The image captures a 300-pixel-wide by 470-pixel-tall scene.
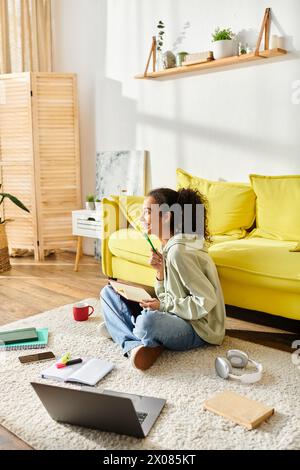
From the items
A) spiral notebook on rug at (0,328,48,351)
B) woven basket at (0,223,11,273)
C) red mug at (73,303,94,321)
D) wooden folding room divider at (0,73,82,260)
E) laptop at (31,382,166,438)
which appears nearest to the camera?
laptop at (31,382,166,438)

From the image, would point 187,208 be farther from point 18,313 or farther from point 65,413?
point 18,313

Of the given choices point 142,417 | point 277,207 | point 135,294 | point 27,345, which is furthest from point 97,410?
point 277,207

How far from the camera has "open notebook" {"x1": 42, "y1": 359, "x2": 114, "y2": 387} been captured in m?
1.87

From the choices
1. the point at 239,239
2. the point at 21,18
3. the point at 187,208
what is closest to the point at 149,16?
the point at 21,18

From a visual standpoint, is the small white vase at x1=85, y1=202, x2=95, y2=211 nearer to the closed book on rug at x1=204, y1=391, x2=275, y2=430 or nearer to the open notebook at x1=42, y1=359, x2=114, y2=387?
the open notebook at x1=42, y1=359, x2=114, y2=387

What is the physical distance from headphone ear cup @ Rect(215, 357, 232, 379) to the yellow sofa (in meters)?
0.57

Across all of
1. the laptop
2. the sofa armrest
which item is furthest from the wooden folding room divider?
the laptop

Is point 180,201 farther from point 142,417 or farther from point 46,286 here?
point 46,286

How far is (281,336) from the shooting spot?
2.45 meters

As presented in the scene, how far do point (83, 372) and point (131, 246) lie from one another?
122 centimetres

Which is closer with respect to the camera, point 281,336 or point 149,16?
point 281,336

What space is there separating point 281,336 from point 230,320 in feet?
1.12

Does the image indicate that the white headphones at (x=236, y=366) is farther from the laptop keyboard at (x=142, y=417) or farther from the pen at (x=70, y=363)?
the pen at (x=70, y=363)

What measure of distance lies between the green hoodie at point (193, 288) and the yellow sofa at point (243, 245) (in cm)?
37
